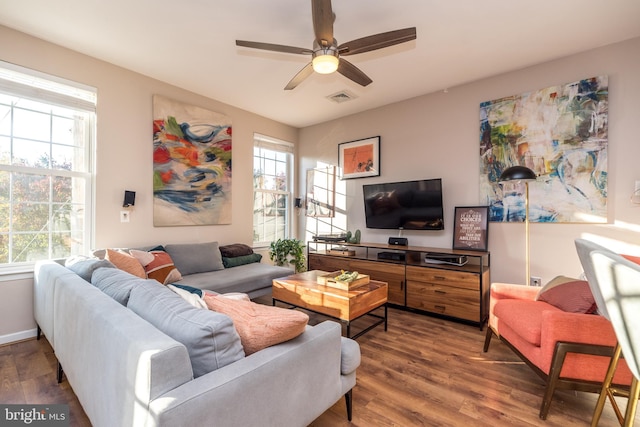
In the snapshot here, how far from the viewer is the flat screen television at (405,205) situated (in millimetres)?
3492

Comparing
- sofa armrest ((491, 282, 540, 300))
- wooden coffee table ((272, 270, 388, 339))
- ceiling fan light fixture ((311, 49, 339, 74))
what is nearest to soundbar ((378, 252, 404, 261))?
wooden coffee table ((272, 270, 388, 339))

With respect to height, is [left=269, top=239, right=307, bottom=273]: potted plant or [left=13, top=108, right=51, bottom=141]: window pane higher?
[left=13, top=108, right=51, bottom=141]: window pane

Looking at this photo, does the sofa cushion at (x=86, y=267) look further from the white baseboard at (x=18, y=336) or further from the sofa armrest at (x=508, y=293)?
the sofa armrest at (x=508, y=293)

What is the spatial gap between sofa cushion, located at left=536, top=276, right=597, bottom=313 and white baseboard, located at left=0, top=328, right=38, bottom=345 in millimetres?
4331

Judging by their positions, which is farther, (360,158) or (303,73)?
(360,158)

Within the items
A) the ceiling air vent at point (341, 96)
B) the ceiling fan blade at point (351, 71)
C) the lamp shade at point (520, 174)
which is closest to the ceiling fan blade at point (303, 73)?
the ceiling fan blade at point (351, 71)

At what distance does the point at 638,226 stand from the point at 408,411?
2.57m

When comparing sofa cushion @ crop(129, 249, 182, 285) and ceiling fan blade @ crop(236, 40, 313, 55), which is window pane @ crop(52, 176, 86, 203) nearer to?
sofa cushion @ crop(129, 249, 182, 285)

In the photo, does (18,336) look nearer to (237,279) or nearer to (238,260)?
(237,279)

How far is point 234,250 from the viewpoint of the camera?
378 cm

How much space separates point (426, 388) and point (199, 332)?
63.1 inches

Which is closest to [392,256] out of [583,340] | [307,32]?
[583,340]

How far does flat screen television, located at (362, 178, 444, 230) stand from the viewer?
11.5 ft

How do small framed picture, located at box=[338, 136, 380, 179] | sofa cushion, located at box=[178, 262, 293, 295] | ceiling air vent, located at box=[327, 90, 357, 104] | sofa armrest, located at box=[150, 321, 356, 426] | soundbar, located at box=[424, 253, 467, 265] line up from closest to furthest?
sofa armrest, located at box=[150, 321, 356, 426]
sofa cushion, located at box=[178, 262, 293, 295]
soundbar, located at box=[424, 253, 467, 265]
ceiling air vent, located at box=[327, 90, 357, 104]
small framed picture, located at box=[338, 136, 380, 179]
